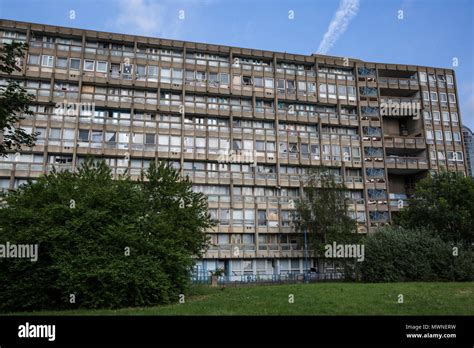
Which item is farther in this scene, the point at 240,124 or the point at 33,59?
the point at 240,124

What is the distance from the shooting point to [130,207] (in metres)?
22.4

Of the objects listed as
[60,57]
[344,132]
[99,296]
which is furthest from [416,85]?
[99,296]

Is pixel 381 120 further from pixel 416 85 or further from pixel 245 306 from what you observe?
pixel 245 306

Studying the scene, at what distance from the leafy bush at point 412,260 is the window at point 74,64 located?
38.6 meters

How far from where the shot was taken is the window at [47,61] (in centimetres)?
4938

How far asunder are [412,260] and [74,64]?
1665 inches

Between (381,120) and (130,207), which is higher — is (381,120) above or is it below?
above

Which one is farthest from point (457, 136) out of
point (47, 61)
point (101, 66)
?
point (47, 61)

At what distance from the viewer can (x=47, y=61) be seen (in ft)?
163

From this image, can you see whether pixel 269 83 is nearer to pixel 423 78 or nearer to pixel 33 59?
pixel 423 78

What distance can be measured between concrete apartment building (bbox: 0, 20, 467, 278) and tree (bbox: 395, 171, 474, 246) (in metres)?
11.7

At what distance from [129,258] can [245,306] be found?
704 cm

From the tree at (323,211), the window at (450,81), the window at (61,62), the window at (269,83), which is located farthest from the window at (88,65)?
the window at (450,81)

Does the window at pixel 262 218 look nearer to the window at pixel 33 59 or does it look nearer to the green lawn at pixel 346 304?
the green lawn at pixel 346 304
